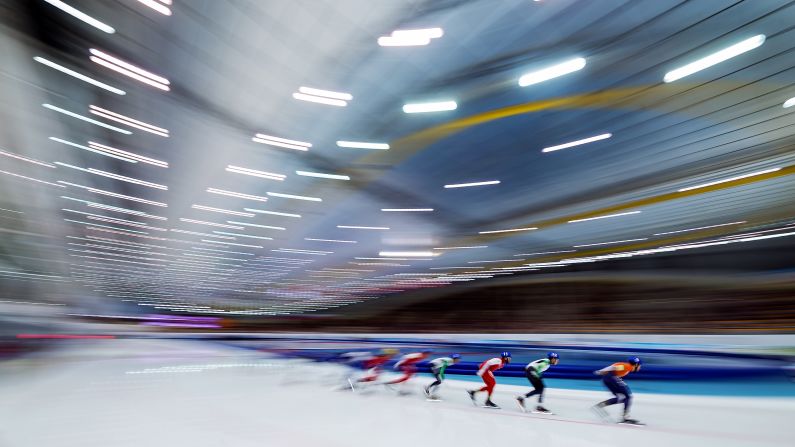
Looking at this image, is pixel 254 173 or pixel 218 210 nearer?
pixel 254 173

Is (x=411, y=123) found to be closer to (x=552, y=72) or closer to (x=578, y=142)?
(x=552, y=72)

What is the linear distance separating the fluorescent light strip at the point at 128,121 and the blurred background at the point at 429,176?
0.19ft

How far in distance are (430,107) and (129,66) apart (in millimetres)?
3972

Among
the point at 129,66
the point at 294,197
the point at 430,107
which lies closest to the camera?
the point at 129,66

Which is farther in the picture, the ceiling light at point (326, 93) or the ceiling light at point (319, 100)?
the ceiling light at point (319, 100)

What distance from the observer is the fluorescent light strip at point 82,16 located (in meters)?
4.12

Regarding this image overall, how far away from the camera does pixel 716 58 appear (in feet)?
14.4

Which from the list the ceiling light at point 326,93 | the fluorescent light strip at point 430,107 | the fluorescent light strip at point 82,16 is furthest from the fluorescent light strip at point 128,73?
the fluorescent light strip at point 430,107

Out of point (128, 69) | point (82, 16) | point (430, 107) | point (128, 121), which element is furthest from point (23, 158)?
point (430, 107)

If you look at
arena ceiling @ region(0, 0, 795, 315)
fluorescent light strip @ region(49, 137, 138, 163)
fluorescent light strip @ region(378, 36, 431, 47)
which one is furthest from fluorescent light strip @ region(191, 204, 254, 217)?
fluorescent light strip @ region(378, 36, 431, 47)

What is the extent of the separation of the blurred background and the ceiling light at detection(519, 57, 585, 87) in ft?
0.12

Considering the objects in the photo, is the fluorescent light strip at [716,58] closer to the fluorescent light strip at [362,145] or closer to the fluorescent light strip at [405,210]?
the fluorescent light strip at [362,145]

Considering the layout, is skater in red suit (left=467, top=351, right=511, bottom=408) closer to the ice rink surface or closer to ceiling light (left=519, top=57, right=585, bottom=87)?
the ice rink surface

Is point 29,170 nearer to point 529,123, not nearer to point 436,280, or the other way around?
point 529,123
